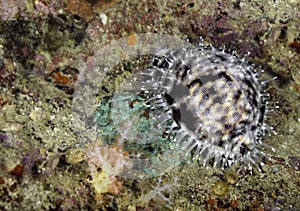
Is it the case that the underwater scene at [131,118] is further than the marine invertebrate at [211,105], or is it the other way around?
the marine invertebrate at [211,105]

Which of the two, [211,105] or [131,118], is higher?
[211,105]

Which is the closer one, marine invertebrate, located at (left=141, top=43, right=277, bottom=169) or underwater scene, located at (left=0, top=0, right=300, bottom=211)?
underwater scene, located at (left=0, top=0, right=300, bottom=211)

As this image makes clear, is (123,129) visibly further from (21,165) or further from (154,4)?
(154,4)

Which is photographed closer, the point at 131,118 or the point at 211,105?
the point at 211,105

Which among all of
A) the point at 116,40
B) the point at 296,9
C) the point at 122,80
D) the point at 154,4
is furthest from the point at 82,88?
the point at 296,9
